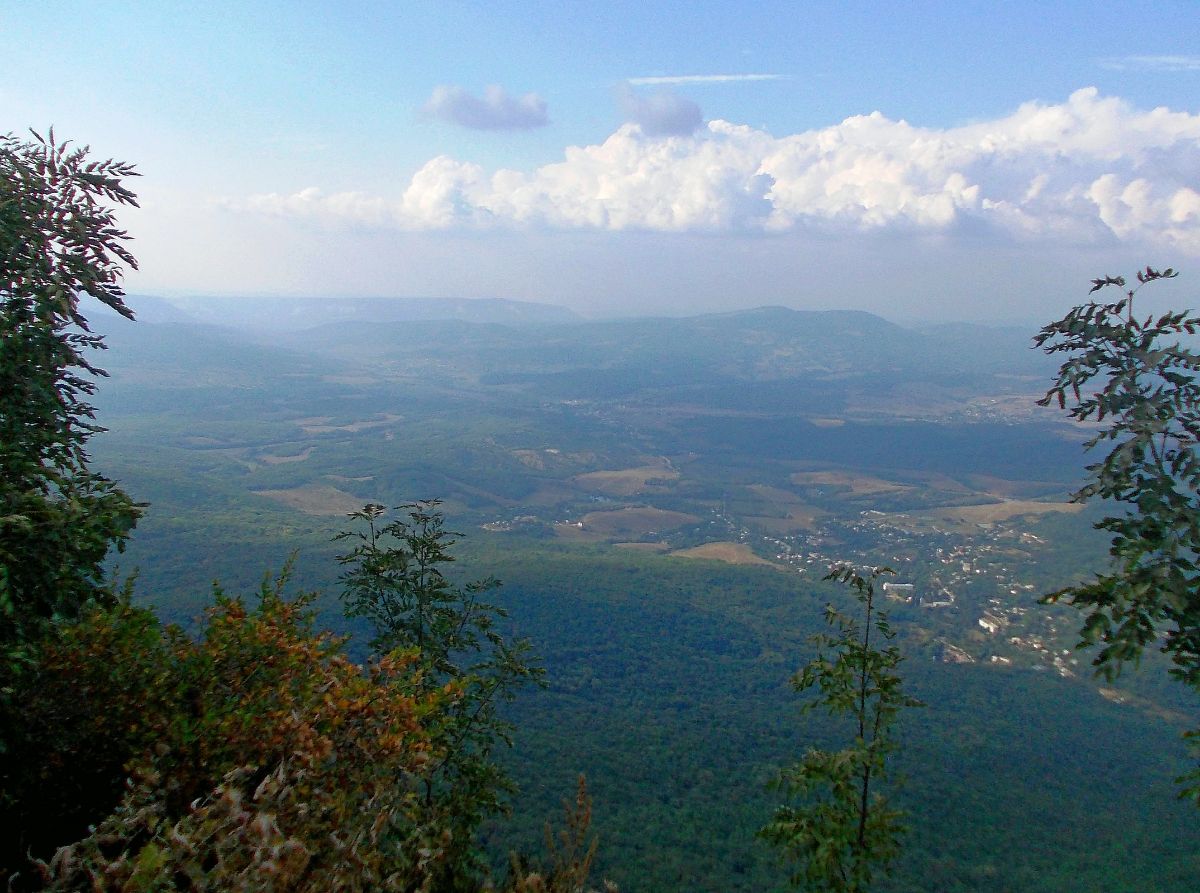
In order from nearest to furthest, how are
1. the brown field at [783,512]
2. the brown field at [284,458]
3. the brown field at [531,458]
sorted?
the brown field at [783,512]
the brown field at [284,458]
the brown field at [531,458]

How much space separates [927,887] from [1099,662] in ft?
101

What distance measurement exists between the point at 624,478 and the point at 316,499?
2781 inches

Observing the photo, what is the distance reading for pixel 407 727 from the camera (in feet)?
18.6

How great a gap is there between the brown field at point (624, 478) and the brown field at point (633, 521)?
17.1 m

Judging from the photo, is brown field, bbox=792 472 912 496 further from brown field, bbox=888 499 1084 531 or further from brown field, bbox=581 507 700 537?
brown field, bbox=581 507 700 537

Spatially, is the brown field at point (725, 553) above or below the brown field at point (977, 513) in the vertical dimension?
below

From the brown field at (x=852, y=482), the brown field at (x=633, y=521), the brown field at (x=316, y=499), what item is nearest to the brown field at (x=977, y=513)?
the brown field at (x=852, y=482)

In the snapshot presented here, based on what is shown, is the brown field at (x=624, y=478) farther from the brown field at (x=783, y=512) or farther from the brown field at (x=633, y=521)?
the brown field at (x=783, y=512)

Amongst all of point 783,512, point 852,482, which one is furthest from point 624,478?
point 852,482

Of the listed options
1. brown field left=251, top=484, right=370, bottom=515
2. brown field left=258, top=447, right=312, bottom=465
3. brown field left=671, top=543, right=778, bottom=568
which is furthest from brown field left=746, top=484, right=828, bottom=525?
brown field left=258, top=447, right=312, bottom=465

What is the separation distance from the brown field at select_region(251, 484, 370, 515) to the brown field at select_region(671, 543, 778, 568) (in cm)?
5396

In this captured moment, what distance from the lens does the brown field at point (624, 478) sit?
159250mm

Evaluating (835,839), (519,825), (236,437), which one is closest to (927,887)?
(519,825)

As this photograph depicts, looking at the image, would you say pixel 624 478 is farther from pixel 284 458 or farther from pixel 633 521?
pixel 284 458
